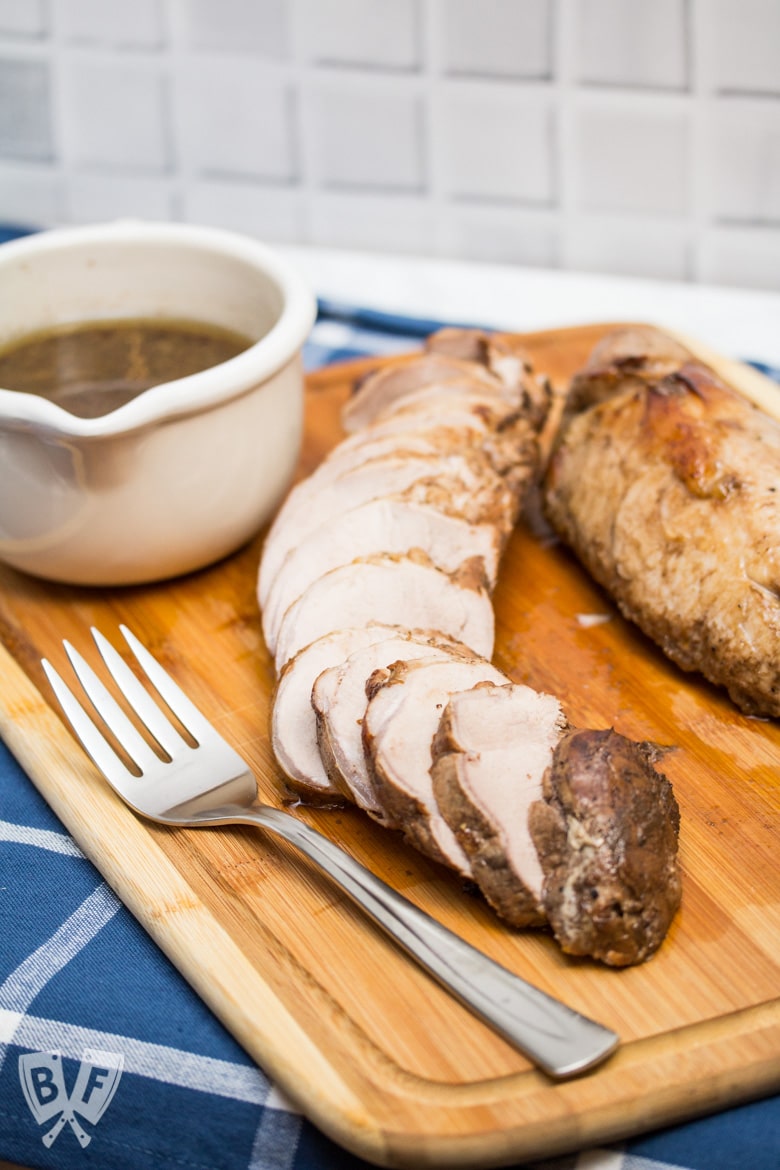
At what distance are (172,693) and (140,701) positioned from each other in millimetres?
57

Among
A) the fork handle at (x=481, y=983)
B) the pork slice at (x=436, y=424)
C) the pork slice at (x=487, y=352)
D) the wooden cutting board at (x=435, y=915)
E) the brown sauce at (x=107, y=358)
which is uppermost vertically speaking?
the brown sauce at (x=107, y=358)

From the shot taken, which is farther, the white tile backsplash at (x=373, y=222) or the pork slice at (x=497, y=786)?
the white tile backsplash at (x=373, y=222)

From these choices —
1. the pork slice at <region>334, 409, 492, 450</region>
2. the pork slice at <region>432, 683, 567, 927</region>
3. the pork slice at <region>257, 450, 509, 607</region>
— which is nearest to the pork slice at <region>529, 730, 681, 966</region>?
the pork slice at <region>432, 683, 567, 927</region>

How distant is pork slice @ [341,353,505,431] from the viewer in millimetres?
2816

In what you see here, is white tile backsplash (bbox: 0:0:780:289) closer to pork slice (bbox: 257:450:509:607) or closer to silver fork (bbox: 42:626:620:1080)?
pork slice (bbox: 257:450:509:607)

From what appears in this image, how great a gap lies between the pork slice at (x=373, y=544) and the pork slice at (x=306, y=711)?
0.23 m

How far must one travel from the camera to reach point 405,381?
287cm

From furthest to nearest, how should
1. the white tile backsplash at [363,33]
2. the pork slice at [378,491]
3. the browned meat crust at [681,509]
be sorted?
the white tile backsplash at [363,33] < the pork slice at [378,491] < the browned meat crust at [681,509]

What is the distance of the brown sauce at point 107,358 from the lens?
248 cm

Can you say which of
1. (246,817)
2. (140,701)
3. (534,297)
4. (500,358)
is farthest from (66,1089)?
(534,297)

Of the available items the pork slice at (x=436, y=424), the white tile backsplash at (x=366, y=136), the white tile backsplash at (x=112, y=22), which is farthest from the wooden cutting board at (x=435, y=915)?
the white tile backsplash at (x=112, y=22)

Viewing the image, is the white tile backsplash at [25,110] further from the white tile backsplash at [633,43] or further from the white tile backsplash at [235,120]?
the white tile backsplash at [633,43]

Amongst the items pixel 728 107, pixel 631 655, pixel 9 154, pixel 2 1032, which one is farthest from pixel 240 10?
pixel 2 1032

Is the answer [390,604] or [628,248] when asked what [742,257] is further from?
[390,604]
